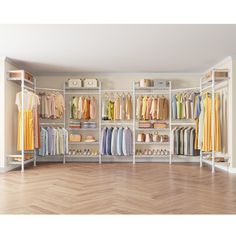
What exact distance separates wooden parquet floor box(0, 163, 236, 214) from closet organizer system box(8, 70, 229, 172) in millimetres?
1329

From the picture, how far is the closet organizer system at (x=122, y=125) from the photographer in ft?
23.8

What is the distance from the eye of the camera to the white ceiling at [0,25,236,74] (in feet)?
14.3

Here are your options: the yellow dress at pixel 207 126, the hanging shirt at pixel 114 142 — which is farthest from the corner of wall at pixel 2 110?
the yellow dress at pixel 207 126

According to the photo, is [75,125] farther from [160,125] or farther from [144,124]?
[160,125]

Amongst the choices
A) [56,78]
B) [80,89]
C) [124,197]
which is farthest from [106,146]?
[124,197]

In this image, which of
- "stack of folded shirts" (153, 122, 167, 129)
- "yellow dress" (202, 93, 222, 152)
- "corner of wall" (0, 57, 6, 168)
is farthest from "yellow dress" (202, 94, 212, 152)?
"corner of wall" (0, 57, 6, 168)

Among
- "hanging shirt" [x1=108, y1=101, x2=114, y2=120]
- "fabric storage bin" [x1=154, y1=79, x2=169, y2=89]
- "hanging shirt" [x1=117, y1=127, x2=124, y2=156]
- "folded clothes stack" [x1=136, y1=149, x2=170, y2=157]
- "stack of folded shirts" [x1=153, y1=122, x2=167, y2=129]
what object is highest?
"fabric storage bin" [x1=154, y1=79, x2=169, y2=89]

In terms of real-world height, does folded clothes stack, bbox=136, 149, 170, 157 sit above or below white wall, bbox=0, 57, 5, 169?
below

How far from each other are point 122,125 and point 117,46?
123 inches

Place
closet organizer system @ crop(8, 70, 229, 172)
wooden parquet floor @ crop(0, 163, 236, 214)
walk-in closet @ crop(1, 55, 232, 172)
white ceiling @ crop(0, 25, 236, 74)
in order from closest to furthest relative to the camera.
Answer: wooden parquet floor @ crop(0, 163, 236, 214) < white ceiling @ crop(0, 25, 236, 74) < walk-in closet @ crop(1, 55, 232, 172) < closet organizer system @ crop(8, 70, 229, 172)

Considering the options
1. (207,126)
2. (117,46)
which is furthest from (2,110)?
(207,126)

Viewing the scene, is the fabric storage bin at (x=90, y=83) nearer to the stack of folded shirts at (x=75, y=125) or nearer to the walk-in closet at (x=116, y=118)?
the walk-in closet at (x=116, y=118)

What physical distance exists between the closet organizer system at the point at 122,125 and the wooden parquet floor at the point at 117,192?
1329 millimetres

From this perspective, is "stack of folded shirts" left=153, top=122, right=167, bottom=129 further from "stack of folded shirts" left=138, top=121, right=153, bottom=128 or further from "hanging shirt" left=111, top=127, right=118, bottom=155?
"hanging shirt" left=111, top=127, right=118, bottom=155
